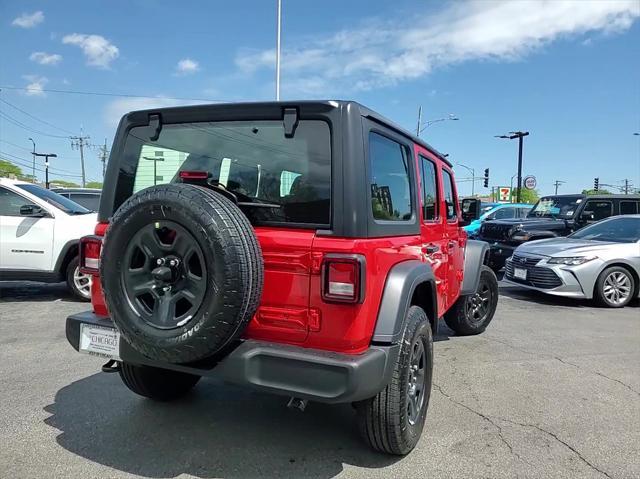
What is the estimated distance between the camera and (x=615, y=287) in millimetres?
7711

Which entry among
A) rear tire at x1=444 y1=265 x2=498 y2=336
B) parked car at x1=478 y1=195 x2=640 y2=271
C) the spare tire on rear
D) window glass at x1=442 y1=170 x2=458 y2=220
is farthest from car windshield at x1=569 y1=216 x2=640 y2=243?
the spare tire on rear

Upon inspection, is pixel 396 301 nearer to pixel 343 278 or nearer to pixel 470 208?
pixel 343 278

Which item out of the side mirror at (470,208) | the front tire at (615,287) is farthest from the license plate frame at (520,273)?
the side mirror at (470,208)

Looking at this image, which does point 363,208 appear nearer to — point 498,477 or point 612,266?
point 498,477

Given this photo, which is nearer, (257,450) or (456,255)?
(257,450)

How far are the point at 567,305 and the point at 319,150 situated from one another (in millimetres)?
6763

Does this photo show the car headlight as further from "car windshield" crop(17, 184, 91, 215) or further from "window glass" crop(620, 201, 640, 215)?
"car windshield" crop(17, 184, 91, 215)

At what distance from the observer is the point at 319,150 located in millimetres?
2598

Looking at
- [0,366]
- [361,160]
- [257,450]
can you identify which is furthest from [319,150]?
[0,366]

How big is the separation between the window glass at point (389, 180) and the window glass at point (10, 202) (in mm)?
6031

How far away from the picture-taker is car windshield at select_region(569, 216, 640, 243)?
27.0 ft

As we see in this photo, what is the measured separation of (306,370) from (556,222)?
35.9 feet

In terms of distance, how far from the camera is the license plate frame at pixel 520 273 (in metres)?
8.14

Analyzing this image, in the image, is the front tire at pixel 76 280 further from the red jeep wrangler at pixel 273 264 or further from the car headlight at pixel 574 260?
the car headlight at pixel 574 260
